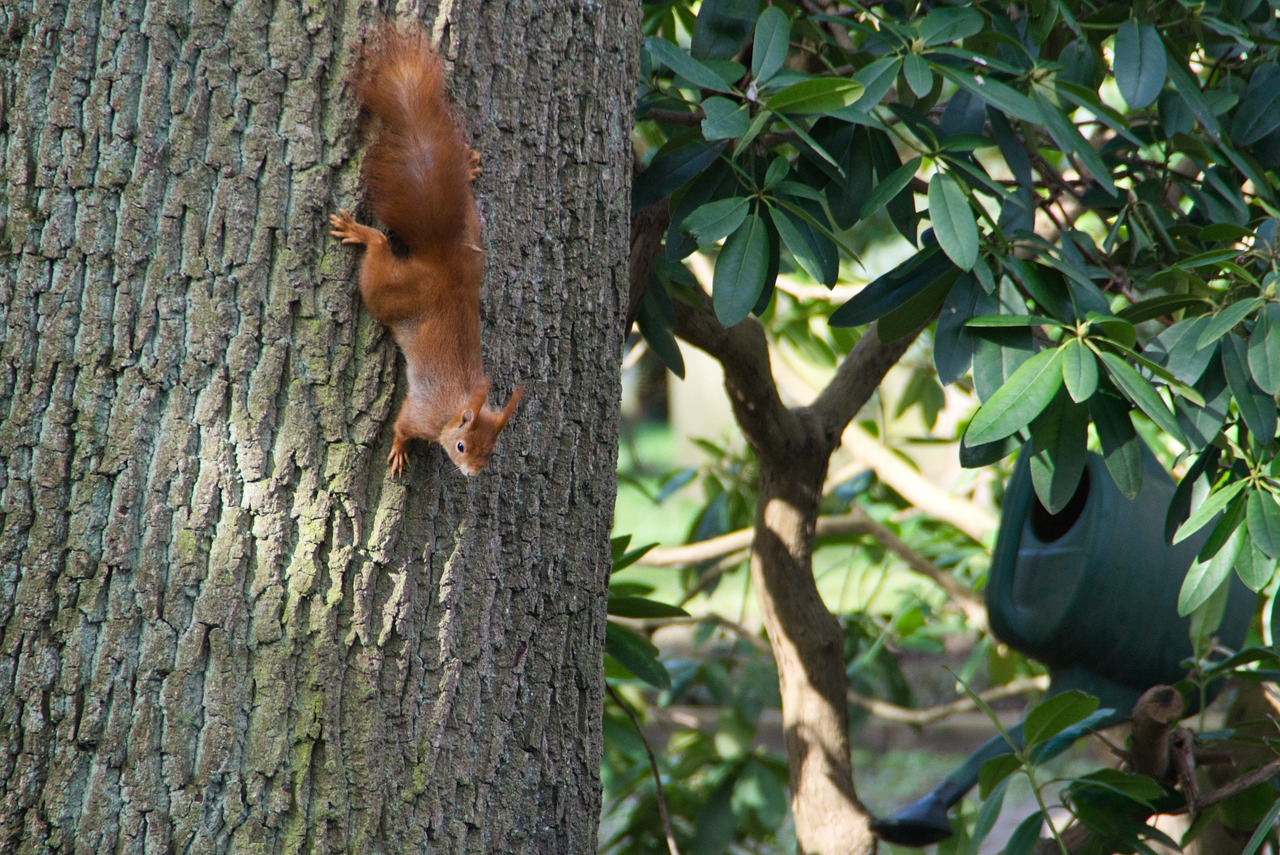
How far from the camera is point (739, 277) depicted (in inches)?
55.7

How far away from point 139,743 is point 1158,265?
5.10 feet

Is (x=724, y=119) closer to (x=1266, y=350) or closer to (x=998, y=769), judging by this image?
(x=1266, y=350)

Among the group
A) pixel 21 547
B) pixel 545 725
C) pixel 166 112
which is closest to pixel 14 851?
pixel 21 547

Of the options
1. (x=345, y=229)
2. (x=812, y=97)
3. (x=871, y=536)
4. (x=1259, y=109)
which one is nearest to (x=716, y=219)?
(x=812, y=97)

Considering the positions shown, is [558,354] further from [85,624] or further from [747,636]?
[747,636]

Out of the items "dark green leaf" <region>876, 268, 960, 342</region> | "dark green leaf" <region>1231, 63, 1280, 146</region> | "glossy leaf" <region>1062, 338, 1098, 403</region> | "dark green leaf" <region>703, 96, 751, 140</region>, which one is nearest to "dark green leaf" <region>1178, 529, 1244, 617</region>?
"glossy leaf" <region>1062, 338, 1098, 403</region>

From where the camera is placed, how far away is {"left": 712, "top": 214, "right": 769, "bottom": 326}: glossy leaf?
4.62ft

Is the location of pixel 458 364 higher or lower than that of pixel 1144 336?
lower

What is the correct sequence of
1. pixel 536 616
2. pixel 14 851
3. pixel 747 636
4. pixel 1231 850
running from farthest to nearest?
pixel 747 636, pixel 1231 850, pixel 536 616, pixel 14 851

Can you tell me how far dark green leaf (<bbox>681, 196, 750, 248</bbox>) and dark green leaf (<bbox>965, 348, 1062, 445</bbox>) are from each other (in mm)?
379

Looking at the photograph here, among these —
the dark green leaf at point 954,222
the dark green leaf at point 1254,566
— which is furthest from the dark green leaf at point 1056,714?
the dark green leaf at point 954,222

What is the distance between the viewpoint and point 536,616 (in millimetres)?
1167

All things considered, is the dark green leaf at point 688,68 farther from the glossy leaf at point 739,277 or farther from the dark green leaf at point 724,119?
the glossy leaf at point 739,277

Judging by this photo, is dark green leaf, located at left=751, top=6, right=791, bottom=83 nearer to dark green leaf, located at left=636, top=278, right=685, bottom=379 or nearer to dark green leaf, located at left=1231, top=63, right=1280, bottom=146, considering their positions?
dark green leaf, located at left=636, top=278, right=685, bottom=379
